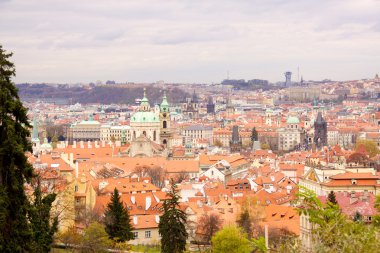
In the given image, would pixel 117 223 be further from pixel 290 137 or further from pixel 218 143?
pixel 290 137

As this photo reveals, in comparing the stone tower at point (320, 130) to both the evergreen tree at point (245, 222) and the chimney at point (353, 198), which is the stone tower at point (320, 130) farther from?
the evergreen tree at point (245, 222)

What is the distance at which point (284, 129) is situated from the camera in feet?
438

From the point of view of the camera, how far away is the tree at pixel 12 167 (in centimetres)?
1878

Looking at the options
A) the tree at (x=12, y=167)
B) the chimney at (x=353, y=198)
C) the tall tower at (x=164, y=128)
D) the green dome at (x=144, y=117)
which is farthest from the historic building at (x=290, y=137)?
the tree at (x=12, y=167)

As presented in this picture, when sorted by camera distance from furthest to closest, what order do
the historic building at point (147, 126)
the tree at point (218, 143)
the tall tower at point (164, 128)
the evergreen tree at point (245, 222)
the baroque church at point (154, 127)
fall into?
the tree at point (218, 143)
the tall tower at point (164, 128)
the historic building at point (147, 126)
the baroque church at point (154, 127)
the evergreen tree at point (245, 222)

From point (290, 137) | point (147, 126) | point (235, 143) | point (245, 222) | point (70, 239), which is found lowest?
point (235, 143)

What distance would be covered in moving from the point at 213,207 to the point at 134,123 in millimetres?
56376

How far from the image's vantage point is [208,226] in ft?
129

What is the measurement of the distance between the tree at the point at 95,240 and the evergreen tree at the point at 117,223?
266 cm

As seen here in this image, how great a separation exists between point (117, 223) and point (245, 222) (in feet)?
23.2

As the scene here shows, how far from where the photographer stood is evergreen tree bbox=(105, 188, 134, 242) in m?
35.4

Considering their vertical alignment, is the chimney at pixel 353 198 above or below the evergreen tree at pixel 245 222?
above

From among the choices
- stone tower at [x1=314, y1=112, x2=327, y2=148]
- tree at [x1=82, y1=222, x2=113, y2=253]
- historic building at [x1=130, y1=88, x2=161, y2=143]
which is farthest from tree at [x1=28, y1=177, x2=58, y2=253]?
stone tower at [x1=314, y1=112, x2=327, y2=148]

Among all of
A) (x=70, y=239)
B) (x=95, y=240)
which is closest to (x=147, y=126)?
(x=70, y=239)
